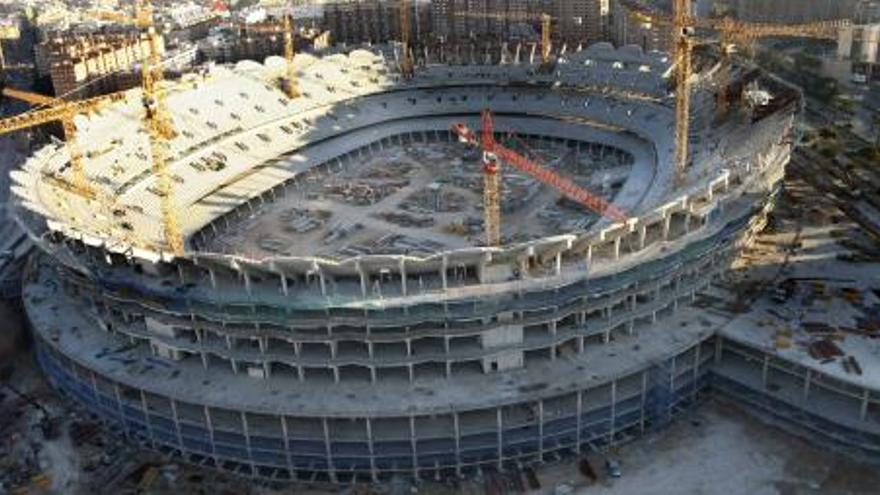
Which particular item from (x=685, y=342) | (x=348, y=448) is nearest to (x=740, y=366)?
(x=685, y=342)

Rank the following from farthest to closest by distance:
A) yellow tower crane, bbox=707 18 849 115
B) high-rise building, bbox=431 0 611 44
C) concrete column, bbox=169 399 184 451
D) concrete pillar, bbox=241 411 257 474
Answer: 1. high-rise building, bbox=431 0 611 44
2. yellow tower crane, bbox=707 18 849 115
3. concrete column, bbox=169 399 184 451
4. concrete pillar, bbox=241 411 257 474

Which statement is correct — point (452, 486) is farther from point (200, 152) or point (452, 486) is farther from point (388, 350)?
point (200, 152)

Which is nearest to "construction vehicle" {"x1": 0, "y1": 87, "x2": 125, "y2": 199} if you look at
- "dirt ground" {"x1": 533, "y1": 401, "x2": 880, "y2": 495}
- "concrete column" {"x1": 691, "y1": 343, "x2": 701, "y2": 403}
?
"dirt ground" {"x1": 533, "y1": 401, "x2": 880, "y2": 495}

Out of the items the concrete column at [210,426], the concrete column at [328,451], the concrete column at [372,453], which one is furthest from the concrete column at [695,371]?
the concrete column at [210,426]

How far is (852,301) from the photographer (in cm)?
6644

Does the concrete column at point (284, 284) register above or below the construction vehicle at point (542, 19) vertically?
below

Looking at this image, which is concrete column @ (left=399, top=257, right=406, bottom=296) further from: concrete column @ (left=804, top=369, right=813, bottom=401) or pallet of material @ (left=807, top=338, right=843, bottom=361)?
pallet of material @ (left=807, top=338, right=843, bottom=361)

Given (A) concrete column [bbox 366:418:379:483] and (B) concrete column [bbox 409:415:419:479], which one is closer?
(B) concrete column [bbox 409:415:419:479]

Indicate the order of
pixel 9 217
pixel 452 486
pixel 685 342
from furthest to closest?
pixel 9 217, pixel 685 342, pixel 452 486

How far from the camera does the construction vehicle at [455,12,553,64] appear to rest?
133875 millimetres

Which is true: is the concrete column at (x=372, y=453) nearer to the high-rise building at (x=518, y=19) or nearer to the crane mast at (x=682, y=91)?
the crane mast at (x=682, y=91)

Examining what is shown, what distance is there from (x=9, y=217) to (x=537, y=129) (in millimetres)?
71765

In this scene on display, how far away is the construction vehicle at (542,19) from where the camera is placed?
133875mm

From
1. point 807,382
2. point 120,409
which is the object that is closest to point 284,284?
point 120,409
